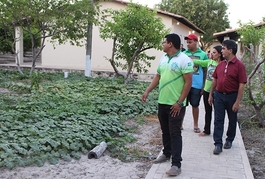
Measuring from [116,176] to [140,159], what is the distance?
802 millimetres

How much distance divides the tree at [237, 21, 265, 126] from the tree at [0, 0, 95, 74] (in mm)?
6932

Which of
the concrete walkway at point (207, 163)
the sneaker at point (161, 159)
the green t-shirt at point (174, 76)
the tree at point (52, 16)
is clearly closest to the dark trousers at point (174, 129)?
the green t-shirt at point (174, 76)

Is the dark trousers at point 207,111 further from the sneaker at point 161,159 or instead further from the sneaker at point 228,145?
the sneaker at point 161,159

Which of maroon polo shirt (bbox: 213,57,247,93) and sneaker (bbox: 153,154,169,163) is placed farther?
maroon polo shirt (bbox: 213,57,247,93)

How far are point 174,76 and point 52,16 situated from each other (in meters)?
10.6

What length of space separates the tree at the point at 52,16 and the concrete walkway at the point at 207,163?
958cm

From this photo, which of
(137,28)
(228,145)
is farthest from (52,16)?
(228,145)

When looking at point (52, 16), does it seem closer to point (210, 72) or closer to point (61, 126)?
point (61, 126)

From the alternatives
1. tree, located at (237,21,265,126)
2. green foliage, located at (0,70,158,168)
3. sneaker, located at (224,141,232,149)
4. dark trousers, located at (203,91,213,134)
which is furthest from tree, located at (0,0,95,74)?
sneaker, located at (224,141,232,149)

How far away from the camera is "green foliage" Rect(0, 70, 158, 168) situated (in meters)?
4.51

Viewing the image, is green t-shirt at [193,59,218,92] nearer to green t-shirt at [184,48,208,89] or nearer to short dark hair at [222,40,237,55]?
green t-shirt at [184,48,208,89]

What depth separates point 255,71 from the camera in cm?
663

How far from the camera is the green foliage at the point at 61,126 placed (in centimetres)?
451

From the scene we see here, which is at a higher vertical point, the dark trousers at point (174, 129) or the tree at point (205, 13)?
the tree at point (205, 13)
